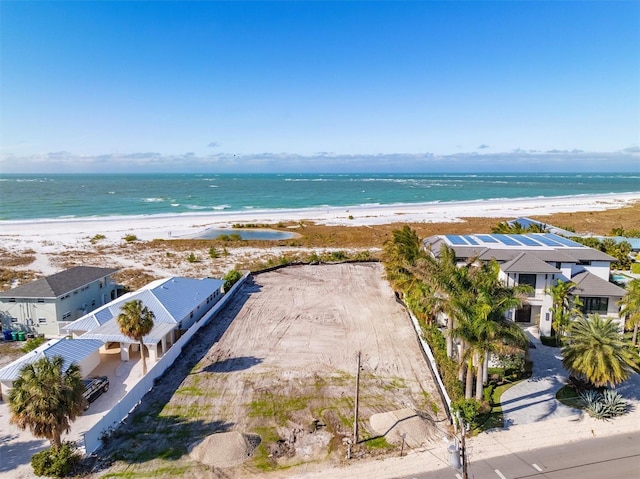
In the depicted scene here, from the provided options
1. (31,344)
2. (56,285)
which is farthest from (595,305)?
(56,285)

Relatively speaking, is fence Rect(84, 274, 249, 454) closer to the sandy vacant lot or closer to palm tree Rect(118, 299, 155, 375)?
the sandy vacant lot

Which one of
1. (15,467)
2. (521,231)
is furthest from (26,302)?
(521,231)

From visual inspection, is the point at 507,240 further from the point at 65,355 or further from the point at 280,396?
the point at 65,355

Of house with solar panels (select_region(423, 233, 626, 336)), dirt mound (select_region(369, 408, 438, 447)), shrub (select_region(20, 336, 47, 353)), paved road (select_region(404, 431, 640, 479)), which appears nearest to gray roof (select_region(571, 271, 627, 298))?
house with solar panels (select_region(423, 233, 626, 336))

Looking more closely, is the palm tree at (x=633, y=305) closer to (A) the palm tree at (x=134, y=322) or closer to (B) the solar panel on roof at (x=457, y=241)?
(B) the solar panel on roof at (x=457, y=241)

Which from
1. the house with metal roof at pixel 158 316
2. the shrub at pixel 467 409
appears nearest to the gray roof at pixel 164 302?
the house with metal roof at pixel 158 316

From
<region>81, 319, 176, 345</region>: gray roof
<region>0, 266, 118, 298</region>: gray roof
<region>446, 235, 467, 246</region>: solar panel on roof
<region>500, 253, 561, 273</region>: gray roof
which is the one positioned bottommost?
<region>81, 319, 176, 345</region>: gray roof
